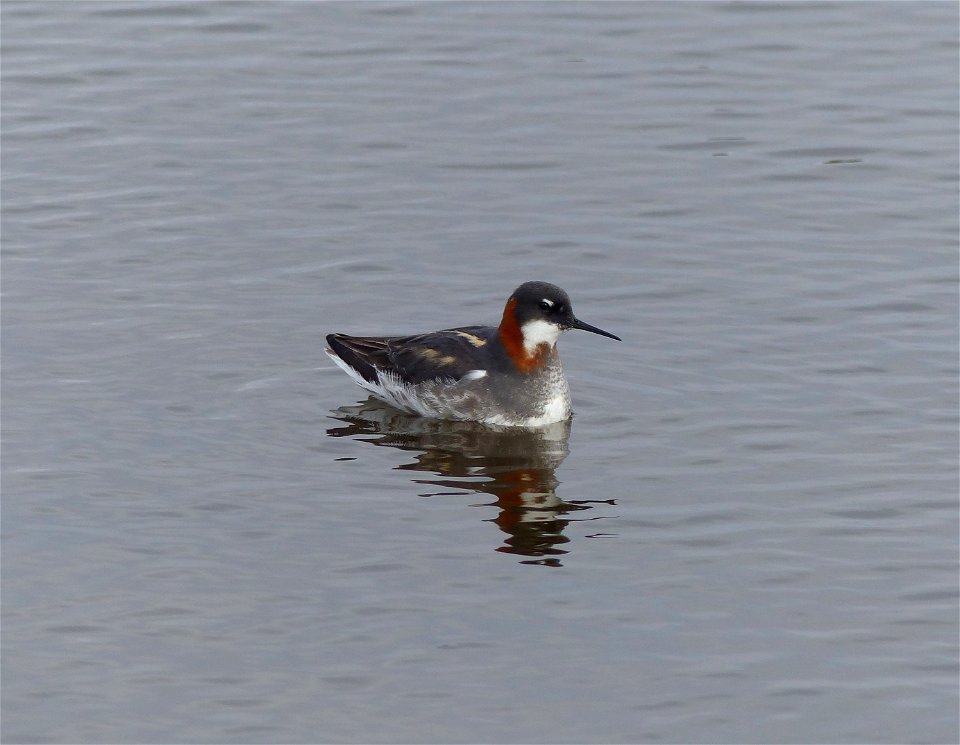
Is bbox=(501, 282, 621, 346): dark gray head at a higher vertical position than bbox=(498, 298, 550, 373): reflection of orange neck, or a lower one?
higher

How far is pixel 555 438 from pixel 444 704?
523 cm

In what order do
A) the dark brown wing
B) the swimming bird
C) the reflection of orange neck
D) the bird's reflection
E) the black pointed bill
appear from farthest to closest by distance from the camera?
the dark brown wing
the reflection of orange neck
the swimming bird
the black pointed bill
the bird's reflection

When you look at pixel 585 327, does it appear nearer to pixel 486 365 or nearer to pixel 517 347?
pixel 517 347

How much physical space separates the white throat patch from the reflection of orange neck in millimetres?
31

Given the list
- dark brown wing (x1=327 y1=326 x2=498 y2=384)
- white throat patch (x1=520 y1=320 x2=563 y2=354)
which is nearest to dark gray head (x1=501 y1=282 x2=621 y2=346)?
white throat patch (x1=520 y1=320 x2=563 y2=354)

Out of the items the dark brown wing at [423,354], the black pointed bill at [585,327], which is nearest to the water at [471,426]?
the dark brown wing at [423,354]

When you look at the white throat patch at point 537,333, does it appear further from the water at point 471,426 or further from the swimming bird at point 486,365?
the water at point 471,426

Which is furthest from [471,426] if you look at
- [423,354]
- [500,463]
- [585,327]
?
[585,327]

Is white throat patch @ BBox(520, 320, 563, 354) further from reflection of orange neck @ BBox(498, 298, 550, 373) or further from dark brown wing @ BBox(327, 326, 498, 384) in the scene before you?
dark brown wing @ BBox(327, 326, 498, 384)

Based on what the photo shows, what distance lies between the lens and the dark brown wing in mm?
16016

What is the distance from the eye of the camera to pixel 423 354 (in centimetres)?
1609

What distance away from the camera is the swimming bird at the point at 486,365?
51.5ft

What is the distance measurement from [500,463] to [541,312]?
5.47 feet

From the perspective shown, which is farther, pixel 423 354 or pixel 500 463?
pixel 423 354
